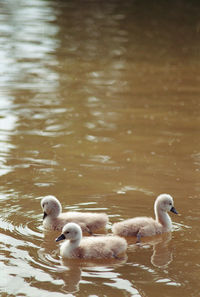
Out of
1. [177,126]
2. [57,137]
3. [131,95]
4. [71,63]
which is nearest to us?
[57,137]

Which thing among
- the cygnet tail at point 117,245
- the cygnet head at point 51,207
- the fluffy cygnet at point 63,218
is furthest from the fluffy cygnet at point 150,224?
the cygnet head at point 51,207

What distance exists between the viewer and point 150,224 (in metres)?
5.89

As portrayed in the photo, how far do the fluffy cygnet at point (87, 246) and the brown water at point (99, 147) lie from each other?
0.09 metres

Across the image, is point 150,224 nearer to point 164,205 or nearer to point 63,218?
point 164,205

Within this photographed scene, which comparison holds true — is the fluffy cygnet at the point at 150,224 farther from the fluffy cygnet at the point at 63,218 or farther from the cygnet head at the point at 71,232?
the cygnet head at the point at 71,232

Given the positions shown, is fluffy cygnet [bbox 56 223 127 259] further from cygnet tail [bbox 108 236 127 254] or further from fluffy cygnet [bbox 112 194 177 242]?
fluffy cygnet [bbox 112 194 177 242]

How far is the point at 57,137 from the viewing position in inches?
342

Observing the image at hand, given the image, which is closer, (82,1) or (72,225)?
(72,225)

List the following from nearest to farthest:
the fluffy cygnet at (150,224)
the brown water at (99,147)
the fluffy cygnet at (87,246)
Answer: the brown water at (99,147) → the fluffy cygnet at (87,246) → the fluffy cygnet at (150,224)

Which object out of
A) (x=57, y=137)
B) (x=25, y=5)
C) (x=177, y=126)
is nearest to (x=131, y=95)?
(x=177, y=126)

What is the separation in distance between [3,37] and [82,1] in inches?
300

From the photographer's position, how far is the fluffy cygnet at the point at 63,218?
19.3ft

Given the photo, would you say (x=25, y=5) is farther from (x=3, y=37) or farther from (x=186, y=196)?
(x=186, y=196)

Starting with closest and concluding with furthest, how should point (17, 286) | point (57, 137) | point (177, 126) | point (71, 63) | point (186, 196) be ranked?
point (17, 286), point (186, 196), point (57, 137), point (177, 126), point (71, 63)
